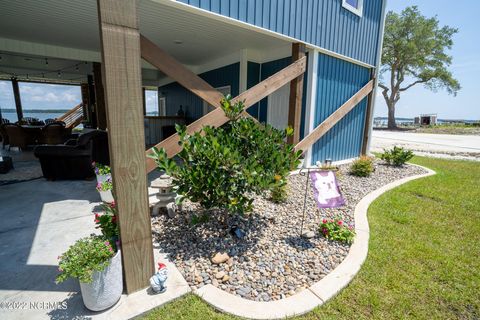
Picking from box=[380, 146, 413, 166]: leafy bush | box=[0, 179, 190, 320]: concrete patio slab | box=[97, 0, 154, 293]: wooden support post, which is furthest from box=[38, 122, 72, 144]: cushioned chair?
box=[380, 146, 413, 166]: leafy bush

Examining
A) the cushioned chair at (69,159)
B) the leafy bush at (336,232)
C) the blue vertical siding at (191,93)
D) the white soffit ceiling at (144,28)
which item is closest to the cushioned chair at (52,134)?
the white soffit ceiling at (144,28)

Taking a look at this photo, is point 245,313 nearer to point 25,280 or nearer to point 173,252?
point 173,252

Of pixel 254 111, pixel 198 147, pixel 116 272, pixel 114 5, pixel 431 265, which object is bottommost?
pixel 431 265

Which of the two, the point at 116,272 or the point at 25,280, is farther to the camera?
the point at 25,280

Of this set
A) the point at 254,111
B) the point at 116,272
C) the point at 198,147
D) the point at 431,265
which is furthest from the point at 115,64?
the point at 254,111

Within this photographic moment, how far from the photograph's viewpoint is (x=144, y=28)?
5359 mm

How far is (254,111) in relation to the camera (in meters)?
7.35

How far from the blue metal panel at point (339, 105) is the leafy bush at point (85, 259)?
5.50 m

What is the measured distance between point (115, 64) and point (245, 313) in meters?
2.12

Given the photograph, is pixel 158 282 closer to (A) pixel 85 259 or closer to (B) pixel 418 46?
(A) pixel 85 259

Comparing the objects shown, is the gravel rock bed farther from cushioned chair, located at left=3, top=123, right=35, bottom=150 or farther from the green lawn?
cushioned chair, located at left=3, top=123, right=35, bottom=150

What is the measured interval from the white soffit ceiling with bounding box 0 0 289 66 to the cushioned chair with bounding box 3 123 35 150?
334 cm

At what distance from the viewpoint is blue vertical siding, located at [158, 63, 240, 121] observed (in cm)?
738

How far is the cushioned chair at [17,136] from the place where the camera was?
27.4 feet
